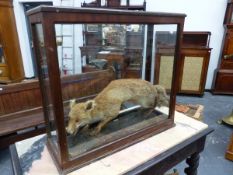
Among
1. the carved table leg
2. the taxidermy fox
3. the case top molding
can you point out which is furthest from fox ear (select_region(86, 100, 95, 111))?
the carved table leg

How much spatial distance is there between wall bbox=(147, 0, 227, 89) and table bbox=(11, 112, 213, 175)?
287cm

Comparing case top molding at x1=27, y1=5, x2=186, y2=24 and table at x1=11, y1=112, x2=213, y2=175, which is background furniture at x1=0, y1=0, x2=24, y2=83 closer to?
table at x1=11, y1=112, x2=213, y2=175

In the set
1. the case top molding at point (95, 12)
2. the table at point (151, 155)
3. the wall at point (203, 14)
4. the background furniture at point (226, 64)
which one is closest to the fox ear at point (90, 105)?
the table at point (151, 155)

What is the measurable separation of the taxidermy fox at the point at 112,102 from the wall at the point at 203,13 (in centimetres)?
288

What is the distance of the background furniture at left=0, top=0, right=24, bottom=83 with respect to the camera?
11.3ft

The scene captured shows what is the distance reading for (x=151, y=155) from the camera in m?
0.82

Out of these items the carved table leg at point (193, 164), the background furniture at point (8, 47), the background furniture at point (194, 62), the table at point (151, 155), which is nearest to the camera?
the table at point (151, 155)

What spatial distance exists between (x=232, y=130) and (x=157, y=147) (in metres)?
2.09

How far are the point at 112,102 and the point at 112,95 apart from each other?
0.04m

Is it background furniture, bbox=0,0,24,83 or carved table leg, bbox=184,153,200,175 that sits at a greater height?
background furniture, bbox=0,0,24,83

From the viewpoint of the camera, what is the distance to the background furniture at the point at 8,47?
135 inches

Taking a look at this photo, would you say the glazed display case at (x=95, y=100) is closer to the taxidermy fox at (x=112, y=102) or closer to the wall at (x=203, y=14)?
the taxidermy fox at (x=112, y=102)

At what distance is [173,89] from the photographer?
3.08 ft

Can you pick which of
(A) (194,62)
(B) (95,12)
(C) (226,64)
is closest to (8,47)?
(A) (194,62)
